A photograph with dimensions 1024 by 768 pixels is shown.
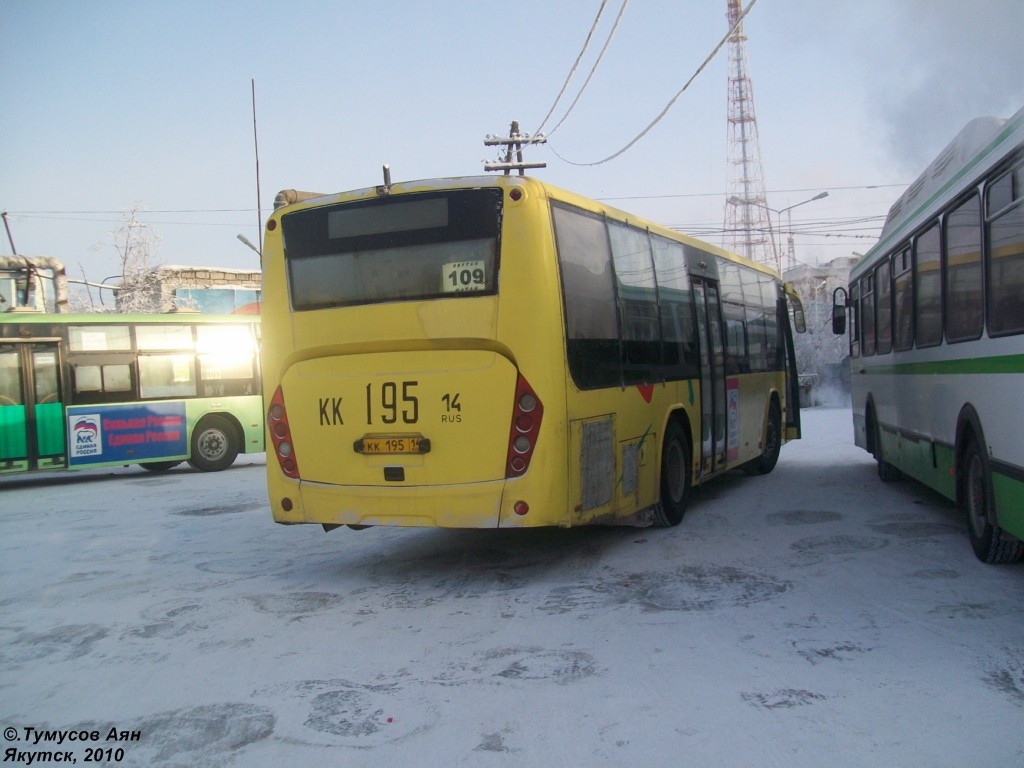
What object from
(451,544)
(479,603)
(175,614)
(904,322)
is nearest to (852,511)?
(904,322)

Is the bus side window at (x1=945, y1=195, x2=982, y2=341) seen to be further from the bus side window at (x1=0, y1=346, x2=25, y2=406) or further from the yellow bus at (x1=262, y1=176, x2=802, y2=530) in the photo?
the bus side window at (x1=0, y1=346, x2=25, y2=406)

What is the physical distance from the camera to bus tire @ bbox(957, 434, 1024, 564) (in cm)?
685

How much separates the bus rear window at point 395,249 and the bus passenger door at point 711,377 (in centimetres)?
417

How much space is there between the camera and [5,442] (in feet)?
53.9

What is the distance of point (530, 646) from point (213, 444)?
14.4 meters

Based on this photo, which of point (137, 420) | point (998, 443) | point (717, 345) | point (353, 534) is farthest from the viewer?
point (137, 420)

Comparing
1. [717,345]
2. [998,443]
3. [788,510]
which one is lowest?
[788,510]

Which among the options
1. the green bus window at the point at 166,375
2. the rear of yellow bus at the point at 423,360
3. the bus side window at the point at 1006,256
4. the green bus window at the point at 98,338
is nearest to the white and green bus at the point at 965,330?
the bus side window at the point at 1006,256

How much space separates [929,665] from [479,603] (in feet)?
9.61

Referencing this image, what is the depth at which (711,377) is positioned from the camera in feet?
35.7

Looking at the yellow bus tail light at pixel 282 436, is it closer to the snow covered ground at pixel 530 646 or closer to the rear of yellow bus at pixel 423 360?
the rear of yellow bus at pixel 423 360

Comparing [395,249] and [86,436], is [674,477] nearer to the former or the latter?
[395,249]

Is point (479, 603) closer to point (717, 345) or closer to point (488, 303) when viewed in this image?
point (488, 303)

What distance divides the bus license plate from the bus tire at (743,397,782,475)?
7905 millimetres
